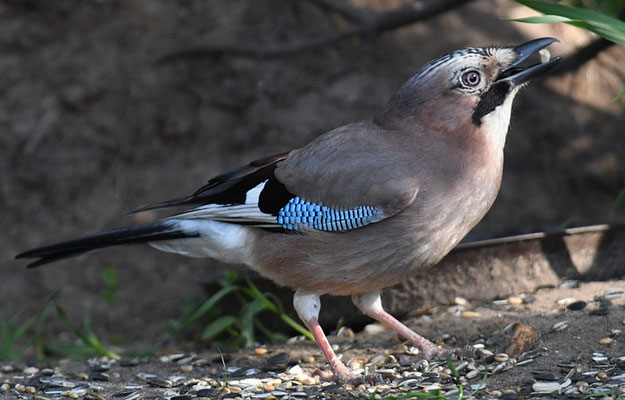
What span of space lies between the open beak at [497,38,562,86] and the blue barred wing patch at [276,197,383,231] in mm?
895

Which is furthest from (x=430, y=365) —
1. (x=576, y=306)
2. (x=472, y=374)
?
(x=576, y=306)

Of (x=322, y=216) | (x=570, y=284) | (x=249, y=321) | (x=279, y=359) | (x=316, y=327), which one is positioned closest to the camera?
(x=322, y=216)

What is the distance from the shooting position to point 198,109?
7230mm

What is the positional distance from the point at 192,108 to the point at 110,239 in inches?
122

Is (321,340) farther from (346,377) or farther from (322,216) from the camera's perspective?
(322,216)

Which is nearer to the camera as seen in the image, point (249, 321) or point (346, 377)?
point (346, 377)

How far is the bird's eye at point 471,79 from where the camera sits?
390 centimetres

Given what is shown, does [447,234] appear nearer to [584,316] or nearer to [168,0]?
[584,316]

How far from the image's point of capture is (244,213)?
421 cm

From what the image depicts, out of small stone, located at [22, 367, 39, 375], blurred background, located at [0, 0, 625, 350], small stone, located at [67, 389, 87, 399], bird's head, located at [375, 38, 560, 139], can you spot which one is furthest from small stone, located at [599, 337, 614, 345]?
blurred background, located at [0, 0, 625, 350]

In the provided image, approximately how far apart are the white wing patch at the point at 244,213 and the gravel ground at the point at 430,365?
29.0 inches

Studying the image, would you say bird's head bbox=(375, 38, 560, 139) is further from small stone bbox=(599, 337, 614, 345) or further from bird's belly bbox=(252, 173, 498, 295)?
small stone bbox=(599, 337, 614, 345)

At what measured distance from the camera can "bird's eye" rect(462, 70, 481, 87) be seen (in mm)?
3904

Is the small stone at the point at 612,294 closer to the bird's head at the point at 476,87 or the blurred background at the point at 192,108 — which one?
the bird's head at the point at 476,87
